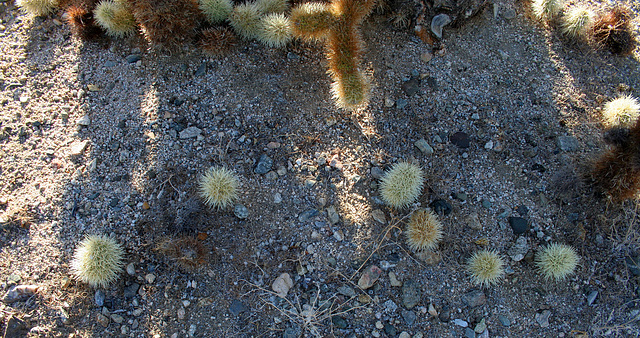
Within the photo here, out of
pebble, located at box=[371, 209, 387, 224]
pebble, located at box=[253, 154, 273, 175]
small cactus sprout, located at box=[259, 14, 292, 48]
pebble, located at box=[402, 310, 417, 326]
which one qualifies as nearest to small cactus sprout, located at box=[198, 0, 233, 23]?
small cactus sprout, located at box=[259, 14, 292, 48]

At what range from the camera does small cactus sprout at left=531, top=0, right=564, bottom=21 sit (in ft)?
14.1

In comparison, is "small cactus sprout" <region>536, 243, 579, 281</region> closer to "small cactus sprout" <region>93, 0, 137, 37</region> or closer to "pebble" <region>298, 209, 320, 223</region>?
"pebble" <region>298, 209, 320, 223</region>

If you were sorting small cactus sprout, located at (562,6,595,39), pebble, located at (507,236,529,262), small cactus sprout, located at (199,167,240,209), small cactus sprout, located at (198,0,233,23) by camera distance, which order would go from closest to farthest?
small cactus sprout, located at (199,167,240,209) < pebble, located at (507,236,529,262) < small cactus sprout, located at (198,0,233,23) < small cactus sprout, located at (562,6,595,39)

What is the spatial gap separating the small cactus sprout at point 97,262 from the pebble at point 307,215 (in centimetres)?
151

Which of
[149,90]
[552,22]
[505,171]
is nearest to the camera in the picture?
[505,171]

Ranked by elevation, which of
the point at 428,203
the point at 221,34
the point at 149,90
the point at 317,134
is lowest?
the point at 428,203

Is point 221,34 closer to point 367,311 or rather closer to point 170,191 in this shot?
point 170,191

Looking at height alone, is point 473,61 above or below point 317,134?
above

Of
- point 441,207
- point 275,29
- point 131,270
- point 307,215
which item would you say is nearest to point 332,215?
point 307,215

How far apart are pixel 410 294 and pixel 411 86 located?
2116 mm

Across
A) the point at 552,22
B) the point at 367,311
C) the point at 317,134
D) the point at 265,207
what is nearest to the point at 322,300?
the point at 367,311

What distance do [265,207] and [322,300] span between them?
0.94 m

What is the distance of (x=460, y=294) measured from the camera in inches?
124

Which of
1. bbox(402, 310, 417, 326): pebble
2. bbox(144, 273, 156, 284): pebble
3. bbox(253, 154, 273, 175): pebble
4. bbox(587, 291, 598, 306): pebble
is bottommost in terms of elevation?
bbox(587, 291, 598, 306): pebble
